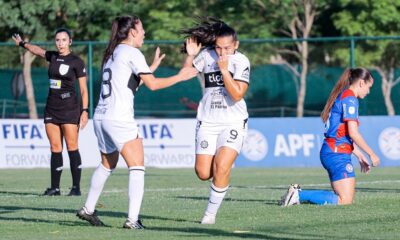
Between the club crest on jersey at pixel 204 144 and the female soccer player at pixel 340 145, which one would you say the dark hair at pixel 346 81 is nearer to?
the female soccer player at pixel 340 145

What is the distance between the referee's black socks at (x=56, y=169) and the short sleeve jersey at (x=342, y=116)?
389 centimetres

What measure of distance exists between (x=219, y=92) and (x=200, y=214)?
1503mm

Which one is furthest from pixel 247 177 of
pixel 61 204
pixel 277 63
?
pixel 277 63

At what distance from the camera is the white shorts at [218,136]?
10.9 metres

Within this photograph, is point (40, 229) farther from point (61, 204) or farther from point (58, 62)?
point (58, 62)

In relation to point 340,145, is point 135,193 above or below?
below

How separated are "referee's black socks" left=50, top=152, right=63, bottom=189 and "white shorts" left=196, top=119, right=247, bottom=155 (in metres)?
4.21

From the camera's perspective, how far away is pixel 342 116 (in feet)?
41.4

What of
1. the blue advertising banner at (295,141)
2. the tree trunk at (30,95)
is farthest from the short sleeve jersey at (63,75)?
the tree trunk at (30,95)

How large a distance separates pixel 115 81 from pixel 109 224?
4.69 feet

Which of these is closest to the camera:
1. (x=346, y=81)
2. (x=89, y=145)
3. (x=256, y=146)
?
(x=346, y=81)

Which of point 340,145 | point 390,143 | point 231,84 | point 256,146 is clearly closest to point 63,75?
point 340,145

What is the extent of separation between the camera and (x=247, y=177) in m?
19.7

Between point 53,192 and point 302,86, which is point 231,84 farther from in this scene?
point 302,86
